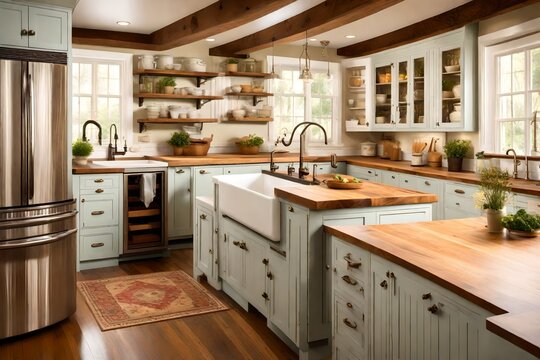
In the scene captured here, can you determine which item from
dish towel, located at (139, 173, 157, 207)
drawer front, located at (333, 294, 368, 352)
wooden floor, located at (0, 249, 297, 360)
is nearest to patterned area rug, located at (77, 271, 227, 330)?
wooden floor, located at (0, 249, 297, 360)

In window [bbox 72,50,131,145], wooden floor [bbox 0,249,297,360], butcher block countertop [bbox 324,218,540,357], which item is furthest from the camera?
window [bbox 72,50,131,145]

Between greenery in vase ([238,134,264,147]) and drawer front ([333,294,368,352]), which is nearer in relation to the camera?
drawer front ([333,294,368,352])

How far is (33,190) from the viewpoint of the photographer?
3695mm

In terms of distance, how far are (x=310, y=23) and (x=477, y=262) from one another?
152 inches

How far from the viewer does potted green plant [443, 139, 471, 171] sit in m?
5.99

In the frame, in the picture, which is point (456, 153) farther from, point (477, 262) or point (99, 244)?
point (477, 262)

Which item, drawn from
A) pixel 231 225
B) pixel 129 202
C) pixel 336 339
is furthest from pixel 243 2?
pixel 336 339

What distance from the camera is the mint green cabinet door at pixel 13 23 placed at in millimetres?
3652

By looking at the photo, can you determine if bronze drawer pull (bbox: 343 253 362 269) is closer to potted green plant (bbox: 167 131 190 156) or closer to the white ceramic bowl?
potted green plant (bbox: 167 131 190 156)

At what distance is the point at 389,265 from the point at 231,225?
85.3 inches

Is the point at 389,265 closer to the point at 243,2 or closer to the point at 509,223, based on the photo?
the point at 509,223

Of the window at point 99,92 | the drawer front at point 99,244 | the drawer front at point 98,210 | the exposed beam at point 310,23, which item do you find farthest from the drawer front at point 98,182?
the exposed beam at point 310,23

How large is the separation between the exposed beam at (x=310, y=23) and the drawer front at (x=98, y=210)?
2.50m

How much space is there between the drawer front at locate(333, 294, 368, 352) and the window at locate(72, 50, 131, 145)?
4641 mm
